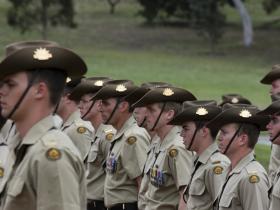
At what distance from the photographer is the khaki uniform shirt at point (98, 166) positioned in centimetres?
981

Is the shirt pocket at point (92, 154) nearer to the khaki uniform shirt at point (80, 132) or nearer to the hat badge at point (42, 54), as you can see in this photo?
the khaki uniform shirt at point (80, 132)

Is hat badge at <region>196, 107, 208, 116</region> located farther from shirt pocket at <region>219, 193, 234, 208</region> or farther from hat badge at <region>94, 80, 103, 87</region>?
hat badge at <region>94, 80, 103, 87</region>

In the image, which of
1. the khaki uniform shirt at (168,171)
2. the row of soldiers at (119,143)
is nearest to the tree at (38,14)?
the row of soldiers at (119,143)

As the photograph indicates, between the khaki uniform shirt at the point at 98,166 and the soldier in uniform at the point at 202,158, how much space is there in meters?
1.80

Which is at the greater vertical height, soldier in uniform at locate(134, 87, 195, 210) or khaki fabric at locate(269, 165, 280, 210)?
soldier in uniform at locate(134, 87, 195, 210)

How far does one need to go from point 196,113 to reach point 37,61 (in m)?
3.55

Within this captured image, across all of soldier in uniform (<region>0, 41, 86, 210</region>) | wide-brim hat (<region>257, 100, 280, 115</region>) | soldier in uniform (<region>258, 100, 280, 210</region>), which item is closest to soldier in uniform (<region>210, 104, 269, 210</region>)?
soldier in uniform (<region>258, 100, 280, 210</region>)

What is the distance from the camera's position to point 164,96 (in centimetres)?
870

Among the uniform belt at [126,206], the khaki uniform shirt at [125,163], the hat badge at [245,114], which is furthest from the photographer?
the uniform belt at [126,206]

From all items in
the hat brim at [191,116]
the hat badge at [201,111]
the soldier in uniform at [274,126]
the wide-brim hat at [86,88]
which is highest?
the wide-brim hat at [86,88]


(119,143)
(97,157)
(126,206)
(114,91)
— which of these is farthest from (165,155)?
(97,157)

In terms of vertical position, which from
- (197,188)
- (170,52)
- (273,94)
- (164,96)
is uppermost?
(170,52)

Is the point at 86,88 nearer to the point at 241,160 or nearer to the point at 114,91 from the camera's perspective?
the point at 114,91

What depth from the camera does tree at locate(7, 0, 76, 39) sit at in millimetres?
46250
